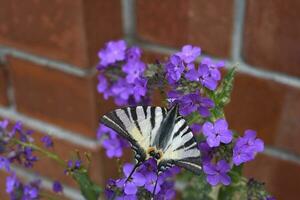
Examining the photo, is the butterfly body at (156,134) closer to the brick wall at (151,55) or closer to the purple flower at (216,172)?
the purple flower at (216,172)

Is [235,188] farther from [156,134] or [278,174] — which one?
[278,174]

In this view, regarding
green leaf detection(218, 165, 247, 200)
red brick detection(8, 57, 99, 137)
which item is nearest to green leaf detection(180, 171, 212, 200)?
green leaf detection(218, 165, 247, 200)

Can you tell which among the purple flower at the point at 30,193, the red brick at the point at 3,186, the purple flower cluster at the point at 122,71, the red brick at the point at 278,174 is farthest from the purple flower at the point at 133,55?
the red brick at the point at 3,186

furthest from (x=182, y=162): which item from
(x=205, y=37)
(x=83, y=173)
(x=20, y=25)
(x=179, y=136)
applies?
(x=20, y=25)

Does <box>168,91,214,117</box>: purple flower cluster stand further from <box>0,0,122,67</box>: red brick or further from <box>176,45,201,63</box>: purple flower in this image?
<box>0,0,122,67</box>: red brick

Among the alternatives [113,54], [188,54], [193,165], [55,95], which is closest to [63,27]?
[55,95]
